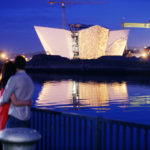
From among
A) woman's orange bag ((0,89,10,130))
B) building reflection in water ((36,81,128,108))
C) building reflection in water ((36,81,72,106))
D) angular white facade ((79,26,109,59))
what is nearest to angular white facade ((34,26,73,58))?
angular white facade ((79,26,109,59))

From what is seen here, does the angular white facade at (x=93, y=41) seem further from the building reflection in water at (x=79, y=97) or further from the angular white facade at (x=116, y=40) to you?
the building reflection in water at (x=79, y=97)

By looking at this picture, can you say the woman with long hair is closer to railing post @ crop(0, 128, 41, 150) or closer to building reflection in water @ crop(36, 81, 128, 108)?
railing post @ crop(0, 128, 41, 150)

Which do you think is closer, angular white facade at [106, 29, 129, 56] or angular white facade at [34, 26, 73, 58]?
angular white facade at [34, 26, 73, 58]

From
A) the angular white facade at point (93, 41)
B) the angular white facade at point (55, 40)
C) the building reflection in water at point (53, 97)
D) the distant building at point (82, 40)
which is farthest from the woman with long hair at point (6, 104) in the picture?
the angular white facade at point (55, 40)

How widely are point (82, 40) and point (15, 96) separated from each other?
68.5 meters

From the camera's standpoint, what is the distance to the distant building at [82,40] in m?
69.2

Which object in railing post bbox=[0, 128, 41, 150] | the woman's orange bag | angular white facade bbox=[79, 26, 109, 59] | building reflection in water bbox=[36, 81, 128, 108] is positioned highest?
angular white facade bbox=[79, 26, 109, 59]

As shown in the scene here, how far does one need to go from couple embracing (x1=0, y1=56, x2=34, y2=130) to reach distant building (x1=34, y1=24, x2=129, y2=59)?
6384 cm

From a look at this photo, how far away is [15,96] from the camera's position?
12.9 feet

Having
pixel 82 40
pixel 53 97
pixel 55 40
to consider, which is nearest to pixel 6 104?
pixel 53 97

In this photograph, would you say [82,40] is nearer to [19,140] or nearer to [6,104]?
[6,104]

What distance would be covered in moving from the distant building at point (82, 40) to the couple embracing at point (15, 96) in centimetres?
6384

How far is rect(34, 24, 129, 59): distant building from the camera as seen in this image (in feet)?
227

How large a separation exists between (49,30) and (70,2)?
1750 inches
